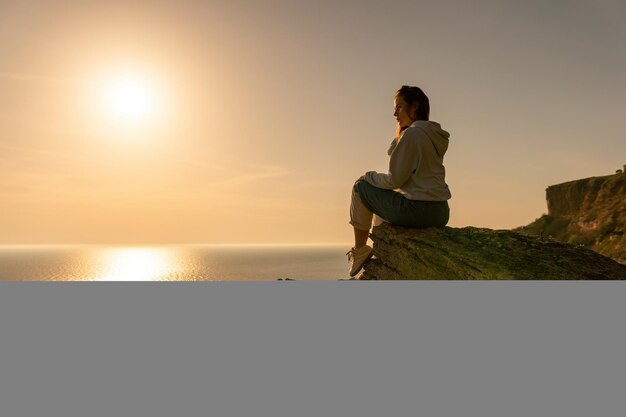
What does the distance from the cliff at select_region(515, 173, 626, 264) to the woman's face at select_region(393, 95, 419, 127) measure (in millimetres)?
59742

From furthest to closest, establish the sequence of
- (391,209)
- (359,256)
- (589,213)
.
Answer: (589,213), (359,256), (391,209)

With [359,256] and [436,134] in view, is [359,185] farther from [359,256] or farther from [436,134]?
[436,134]

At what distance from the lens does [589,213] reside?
91375mm

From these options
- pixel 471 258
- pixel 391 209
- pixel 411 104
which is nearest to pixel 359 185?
pixel 391 209

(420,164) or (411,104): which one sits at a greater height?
(411,104)

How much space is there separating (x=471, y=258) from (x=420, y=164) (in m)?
1.38

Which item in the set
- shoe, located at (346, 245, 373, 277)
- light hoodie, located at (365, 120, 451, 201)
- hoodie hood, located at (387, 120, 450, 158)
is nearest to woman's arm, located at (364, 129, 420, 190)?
light hoodie, located at (365, 120, 451, 201)

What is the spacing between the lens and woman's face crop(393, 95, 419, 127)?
20.8ft

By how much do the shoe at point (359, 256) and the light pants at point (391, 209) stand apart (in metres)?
0.33

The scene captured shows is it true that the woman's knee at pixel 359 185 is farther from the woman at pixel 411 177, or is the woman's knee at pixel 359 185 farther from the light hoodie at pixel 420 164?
the light hoodie at pixel 420 164

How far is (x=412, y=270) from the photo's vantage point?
617 centimetres

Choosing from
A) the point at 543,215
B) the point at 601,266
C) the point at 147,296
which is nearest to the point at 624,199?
the point at 543,215

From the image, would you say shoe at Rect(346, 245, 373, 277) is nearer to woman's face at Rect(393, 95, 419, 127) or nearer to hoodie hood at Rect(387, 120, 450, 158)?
hoodie hood at Rect(387, 120, 450, 158)

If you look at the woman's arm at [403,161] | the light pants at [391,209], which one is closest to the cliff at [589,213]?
the light pants at [391,209]
